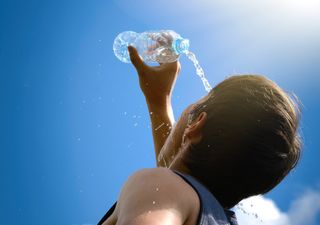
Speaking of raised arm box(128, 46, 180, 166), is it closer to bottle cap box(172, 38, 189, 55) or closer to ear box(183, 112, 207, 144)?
bottle cap box(172, 38, 189, 55)

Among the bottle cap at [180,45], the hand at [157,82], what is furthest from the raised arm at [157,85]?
the bottle cap at [180,45]

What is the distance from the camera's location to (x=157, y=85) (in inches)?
159

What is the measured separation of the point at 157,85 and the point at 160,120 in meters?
0.34

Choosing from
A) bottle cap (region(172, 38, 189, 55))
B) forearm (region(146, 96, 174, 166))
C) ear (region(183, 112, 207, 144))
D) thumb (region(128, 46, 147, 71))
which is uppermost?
thumb (region(128, 46, 147, 71))

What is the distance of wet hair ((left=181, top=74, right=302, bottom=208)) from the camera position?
2.43 metres

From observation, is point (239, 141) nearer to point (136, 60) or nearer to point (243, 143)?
point (243, 143)

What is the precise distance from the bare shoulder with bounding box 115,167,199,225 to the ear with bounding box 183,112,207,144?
2.08ft

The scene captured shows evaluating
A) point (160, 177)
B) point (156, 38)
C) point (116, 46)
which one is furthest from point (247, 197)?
point (116, 46)

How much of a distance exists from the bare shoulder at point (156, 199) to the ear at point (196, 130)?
635mm

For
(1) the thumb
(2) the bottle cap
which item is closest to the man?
(1) the thumb

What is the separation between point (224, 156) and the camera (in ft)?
8.07

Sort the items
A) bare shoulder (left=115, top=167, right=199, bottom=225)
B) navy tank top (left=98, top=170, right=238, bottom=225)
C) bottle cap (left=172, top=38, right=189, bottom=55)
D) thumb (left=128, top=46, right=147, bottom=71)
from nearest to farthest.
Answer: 1. bare shoulder (left=115, top=167, right=199, bottom=225)
2. navy tank top (left=98, top=170, right=238, bottom=225)
3. thumb (left=128, top=46, right=147, bottom=71)
4. bottle cap (left=172, top=38, right=189, bottom=55)

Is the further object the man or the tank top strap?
the man

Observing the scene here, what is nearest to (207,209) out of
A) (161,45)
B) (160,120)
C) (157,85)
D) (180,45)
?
(160,120)
